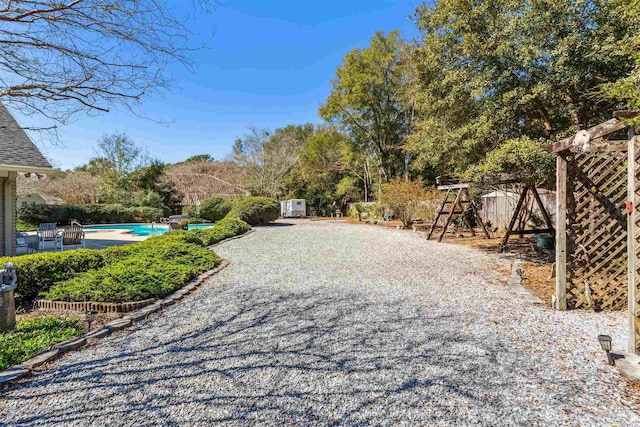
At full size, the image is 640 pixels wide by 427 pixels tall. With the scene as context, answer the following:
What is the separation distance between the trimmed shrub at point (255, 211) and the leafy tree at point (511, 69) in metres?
10.2

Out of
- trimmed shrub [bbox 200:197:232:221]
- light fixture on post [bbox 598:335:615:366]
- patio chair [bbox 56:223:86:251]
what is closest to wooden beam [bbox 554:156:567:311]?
light fixture on post [bbox 598:335:615:366]

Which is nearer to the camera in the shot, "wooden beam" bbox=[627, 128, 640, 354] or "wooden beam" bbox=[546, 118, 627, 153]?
"wooden beam" bbox=[627, 128, 640, 354]

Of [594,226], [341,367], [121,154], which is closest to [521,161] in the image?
[594,226]

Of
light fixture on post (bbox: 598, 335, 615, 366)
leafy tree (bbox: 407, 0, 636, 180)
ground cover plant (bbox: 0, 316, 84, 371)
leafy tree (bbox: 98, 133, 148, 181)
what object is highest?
leafy tree (bbox: 98, 133, 148, 181)

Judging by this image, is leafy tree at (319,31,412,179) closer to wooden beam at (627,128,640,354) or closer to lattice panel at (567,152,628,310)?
lattice panel at (567,152,628,310)

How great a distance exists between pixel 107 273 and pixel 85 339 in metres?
1.89

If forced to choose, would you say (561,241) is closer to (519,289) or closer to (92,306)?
(519,289)

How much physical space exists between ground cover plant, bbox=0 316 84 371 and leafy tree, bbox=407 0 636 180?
6.78 meters

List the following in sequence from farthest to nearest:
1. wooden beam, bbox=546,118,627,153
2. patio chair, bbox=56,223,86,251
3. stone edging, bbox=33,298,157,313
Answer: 1. patio chair, bbox=56,223,86,251
2. stone edging, bbox=33,298,157,313
3. wooden beam, bbox=546,118,627,153

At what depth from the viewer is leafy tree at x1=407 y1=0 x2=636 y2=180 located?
5133 mm

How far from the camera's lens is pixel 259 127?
24.8 metres

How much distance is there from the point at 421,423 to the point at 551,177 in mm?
5897

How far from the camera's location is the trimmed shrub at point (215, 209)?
59.7 feet

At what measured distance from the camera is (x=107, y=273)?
188 inches
